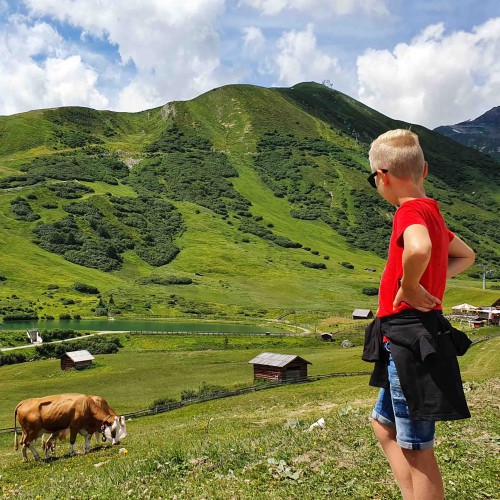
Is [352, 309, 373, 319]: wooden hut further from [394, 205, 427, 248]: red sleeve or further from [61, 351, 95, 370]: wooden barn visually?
[394, 205, 427, 248]: red sleeve

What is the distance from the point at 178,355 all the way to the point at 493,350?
171ft

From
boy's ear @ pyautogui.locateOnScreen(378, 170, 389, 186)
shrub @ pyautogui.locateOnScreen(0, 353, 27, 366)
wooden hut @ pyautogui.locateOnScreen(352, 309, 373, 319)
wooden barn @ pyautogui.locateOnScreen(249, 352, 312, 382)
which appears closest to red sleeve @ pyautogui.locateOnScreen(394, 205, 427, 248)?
boy's ear @ pyautogui.locateOnScreen(378, 170, 389, 186)

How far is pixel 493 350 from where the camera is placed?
64250 millimetres

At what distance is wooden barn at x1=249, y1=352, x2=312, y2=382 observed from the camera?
213ft

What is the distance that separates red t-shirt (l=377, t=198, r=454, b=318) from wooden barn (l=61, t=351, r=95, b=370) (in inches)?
3167

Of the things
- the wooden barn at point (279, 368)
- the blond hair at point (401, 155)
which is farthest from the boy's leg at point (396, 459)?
the wooden barn at point (279, 368)

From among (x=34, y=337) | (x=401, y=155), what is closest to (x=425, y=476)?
(x=401, y=155)

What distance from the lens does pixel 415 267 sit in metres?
5.21

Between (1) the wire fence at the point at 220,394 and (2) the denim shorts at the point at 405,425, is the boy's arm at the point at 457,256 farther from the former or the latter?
(1) the wire fence at the point at 220,394

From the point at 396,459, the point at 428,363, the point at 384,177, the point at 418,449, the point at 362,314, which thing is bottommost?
the point at 362,314

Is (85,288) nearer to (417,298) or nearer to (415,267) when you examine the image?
(417,298)

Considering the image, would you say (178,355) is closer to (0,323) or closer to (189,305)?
(0,323)

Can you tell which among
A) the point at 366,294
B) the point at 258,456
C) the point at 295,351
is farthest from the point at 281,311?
the point at 258,456

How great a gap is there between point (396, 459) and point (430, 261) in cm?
246
